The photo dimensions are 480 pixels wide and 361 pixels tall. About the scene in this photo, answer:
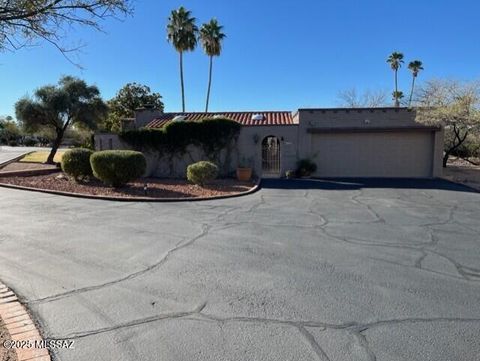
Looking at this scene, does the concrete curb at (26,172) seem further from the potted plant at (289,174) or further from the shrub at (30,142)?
the shrub at (30,142)

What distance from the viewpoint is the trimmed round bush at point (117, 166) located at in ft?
40.8

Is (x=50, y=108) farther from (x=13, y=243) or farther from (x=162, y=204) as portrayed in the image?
(x=13, y=243)

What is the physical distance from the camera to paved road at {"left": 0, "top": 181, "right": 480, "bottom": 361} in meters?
2.89

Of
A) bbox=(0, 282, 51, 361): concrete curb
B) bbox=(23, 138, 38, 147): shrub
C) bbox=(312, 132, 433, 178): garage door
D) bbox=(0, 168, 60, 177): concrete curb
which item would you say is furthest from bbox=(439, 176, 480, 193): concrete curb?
bbox=(23, 138, 38, 147): shrub

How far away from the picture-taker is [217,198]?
1151 cm

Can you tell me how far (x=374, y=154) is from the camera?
18.2 meters

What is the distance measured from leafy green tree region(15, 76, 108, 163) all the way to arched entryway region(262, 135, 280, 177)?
12477 millimetres

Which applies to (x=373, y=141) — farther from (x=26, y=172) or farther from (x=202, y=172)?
(x=26, y=172)

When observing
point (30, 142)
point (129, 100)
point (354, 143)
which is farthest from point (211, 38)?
point (30, 142)

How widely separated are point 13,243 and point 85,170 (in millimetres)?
8980

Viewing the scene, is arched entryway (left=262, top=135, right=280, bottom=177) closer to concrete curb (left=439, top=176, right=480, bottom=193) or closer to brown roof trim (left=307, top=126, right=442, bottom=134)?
brown roof trim (left=307, top=126, right=442, bottom=134)

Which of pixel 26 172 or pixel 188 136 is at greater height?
pixel 188 136

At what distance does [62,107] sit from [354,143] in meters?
18.5

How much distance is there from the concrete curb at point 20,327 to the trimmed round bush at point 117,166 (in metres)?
8.97
